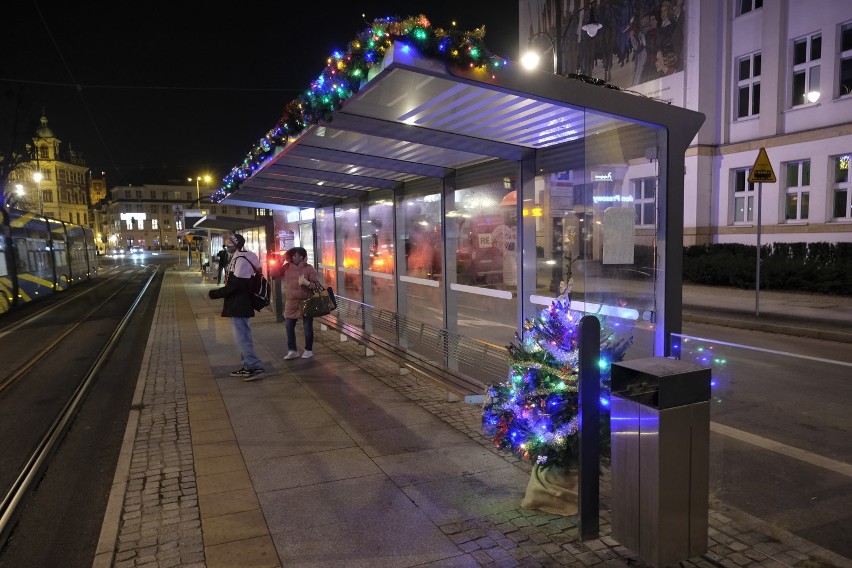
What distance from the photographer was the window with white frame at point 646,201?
Result: 4.79m

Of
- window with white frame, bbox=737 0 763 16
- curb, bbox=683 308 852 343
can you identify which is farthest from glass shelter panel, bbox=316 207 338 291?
window with white frame, bbox=737 0 763 16

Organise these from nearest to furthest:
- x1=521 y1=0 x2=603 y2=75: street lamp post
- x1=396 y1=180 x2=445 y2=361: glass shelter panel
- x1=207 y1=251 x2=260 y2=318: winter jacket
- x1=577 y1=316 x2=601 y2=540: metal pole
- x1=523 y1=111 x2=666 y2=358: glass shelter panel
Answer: x1=577 y1=316 x2=601 y2=540: metal pole < x1=523 y1=111 x2=666 y2=358: glass shelter panel < x1=207 y1=251 x2=260 y2=318: winter jacket < x1=396 y1=180 x2=445 y2=361: glass shelter panel < x1=521 y1=0 x2=603 y2=75: street lamp post

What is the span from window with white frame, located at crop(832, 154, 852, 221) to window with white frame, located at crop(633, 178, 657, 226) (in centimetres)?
1716

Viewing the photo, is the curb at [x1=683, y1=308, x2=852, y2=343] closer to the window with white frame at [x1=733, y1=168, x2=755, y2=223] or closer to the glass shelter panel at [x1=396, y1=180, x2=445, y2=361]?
the glass shelter panel at [x1=396, y1=180, x2=445, y2=361]

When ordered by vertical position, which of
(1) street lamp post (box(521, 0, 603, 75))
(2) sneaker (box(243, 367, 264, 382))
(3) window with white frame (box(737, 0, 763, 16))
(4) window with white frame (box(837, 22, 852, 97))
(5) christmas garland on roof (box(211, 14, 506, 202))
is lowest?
(2) sneaker (box(243, 367, 264, 382))

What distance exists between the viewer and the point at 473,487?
4230 millimetres

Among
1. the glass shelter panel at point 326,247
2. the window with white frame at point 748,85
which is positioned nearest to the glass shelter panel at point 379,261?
the glass shelter panel at point 326,247

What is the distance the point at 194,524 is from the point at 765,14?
79.2ft

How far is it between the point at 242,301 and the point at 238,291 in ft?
0.47

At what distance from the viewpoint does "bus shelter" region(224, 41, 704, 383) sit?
4480mm

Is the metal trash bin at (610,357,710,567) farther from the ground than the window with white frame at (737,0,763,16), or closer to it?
closer to it

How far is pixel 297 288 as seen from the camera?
8914 mm

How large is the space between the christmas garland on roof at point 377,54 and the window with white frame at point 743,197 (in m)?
20.9

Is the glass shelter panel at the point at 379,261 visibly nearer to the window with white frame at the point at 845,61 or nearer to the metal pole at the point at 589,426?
the metal pole at the point at 589,426
